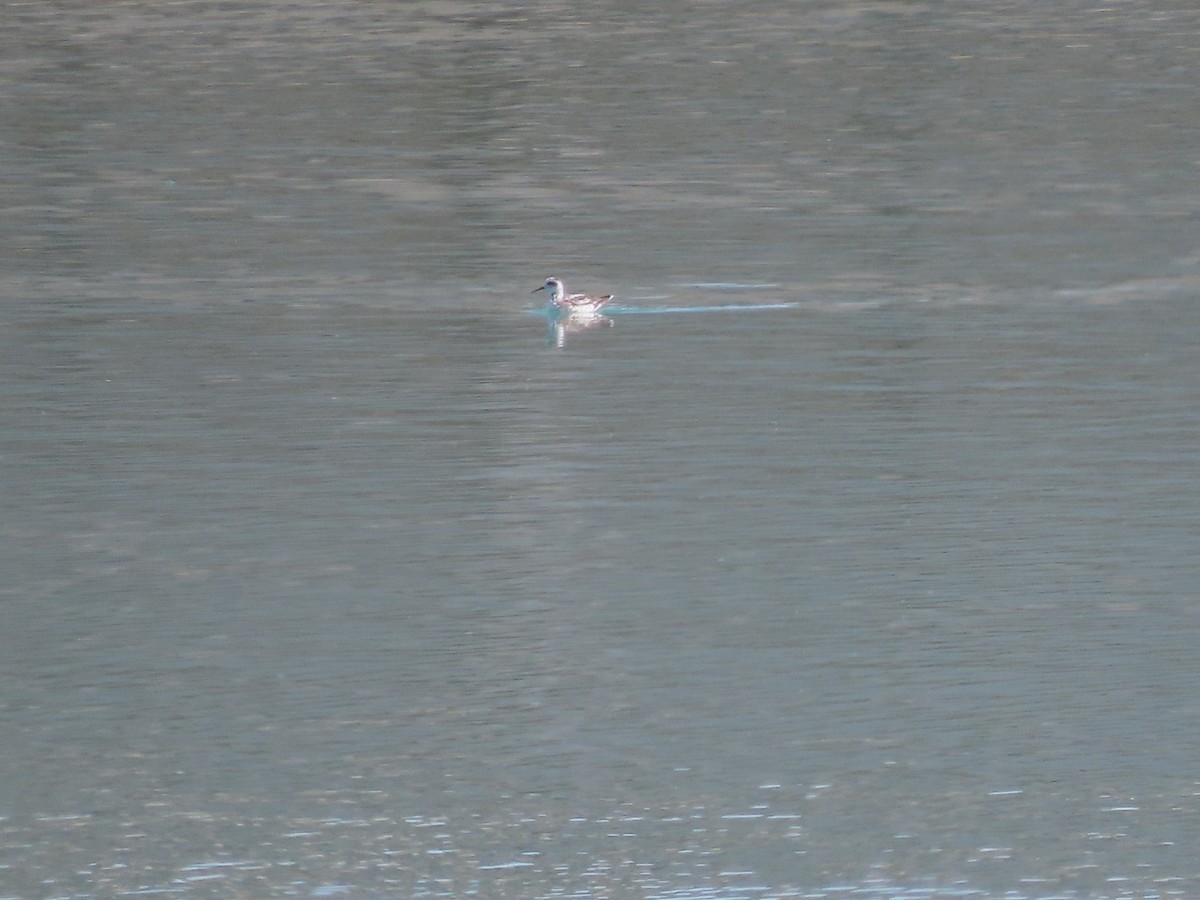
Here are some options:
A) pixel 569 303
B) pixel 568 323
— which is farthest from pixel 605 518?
pixel 568 323

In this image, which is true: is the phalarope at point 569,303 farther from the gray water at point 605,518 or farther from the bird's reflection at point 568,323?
the gray water at point 605,518

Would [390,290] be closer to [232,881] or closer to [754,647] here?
[754,647]

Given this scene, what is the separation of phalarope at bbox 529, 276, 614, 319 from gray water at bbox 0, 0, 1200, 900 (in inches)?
12.0

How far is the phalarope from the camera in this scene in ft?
54.5

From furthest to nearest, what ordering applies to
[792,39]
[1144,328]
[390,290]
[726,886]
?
[792,39] < [390,290] < [1144,328] < [726,886]

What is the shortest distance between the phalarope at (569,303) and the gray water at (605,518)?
305 mm

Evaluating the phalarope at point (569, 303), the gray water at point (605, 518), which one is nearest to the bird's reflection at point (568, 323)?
the phalarope at point (569, 303)

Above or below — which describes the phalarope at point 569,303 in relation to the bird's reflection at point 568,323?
above

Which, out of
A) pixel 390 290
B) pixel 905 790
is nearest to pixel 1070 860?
pixel 905 790

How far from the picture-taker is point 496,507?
12375 millimetres

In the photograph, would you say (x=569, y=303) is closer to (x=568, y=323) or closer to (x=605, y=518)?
(x=568, y=323)

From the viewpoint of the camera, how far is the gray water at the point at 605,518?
28.0 feet

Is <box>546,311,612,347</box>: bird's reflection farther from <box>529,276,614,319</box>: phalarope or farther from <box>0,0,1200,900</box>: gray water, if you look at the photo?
<box>0,0,1200,900</box>: gray water

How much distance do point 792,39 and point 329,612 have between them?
76.3ft
